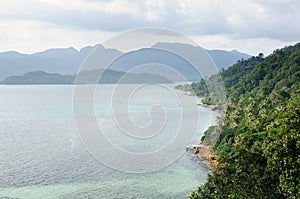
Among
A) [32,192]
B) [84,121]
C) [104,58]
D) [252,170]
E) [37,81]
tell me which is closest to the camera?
[104,58]

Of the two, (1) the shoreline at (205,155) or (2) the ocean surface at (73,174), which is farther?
(1) the shoreline at (205,155)

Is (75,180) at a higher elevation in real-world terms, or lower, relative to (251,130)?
lower

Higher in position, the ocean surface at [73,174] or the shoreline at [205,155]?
the shoreline at [205,155]

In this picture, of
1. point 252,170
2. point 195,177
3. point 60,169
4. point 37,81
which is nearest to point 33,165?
point 60,169

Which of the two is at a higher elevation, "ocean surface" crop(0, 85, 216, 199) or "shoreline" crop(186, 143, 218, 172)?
"shoreline" crop(186, 143, 218, 172)

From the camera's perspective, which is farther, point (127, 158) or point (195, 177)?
point (127, 158)

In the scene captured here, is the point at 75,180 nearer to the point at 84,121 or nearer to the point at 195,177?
the point at 195,177

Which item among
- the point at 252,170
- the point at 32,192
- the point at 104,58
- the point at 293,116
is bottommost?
the point at 32,192

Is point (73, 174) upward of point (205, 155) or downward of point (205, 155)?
downward

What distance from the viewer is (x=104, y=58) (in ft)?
34.6

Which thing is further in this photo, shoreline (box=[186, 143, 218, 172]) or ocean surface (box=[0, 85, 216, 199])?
shoreline (box=[186, 143, 218, 172])

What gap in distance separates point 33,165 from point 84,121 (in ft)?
56.1

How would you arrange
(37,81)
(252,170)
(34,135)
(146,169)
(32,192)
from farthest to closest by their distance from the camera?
(37,81), (34,135), (146,169), (32,192), (252,170)

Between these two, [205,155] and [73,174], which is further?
[205,155]
